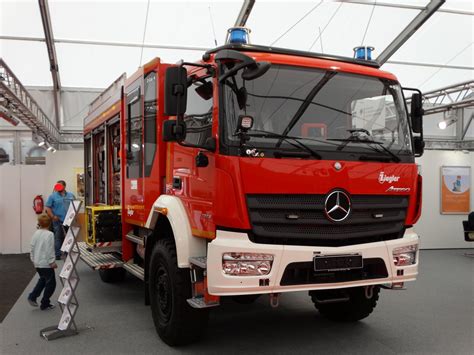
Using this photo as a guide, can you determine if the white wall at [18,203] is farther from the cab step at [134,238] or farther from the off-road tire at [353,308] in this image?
the off-road tire at [353,308]

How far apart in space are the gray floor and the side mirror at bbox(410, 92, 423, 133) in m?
2.13

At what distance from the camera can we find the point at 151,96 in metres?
4.96

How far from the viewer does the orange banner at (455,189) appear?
11648mm

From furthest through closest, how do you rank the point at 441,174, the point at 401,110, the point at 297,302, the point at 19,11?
the point at 441,174 < the point at 19,11 < the point at 297,302 < the point at 401,110

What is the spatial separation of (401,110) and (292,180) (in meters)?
1.47

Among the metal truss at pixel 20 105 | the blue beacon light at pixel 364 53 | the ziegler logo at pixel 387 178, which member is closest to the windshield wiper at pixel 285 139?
the ziegler logo at pixel 387 178

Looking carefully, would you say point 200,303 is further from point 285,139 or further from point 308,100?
point 308,100

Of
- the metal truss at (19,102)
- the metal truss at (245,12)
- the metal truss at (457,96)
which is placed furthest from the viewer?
the metal truss at (457,96)

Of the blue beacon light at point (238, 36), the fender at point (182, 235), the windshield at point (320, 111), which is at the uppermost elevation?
the blue beacon light at point (238, 36)

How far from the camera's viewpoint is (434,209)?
11625 mm

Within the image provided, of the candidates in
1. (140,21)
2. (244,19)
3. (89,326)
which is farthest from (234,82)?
(140,21)

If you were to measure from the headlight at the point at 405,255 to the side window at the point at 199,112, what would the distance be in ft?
6.38

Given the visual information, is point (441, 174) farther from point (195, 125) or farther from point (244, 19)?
point (195, 125)

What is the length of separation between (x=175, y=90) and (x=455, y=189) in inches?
401
